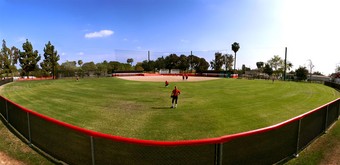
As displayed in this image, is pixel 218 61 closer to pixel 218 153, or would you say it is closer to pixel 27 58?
pixel 27 58

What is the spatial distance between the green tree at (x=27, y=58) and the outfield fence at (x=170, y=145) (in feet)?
240

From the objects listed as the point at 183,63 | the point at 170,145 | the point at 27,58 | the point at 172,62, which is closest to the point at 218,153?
the point at 170,145

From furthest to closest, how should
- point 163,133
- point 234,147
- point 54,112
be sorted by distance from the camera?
1. point 54,112
2. point 163,133
3. point 234,147

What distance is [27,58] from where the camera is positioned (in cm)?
6675

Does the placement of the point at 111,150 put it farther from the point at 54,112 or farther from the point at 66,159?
the point at 54,112

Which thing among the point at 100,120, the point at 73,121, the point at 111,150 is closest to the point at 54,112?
the point at 73,121

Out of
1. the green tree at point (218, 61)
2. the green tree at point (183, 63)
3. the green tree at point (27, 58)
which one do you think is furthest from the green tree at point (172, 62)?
the green tree at point (27, 58)

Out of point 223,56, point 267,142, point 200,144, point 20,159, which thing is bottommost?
point 20,159

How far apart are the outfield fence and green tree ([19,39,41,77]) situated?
73241 millimetres

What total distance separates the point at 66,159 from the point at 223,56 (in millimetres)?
140768

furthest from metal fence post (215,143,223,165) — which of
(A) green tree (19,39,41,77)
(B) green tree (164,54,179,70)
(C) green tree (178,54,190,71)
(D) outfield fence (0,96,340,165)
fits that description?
(B) green tree (164,54,179,70)

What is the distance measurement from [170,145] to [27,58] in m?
80.0

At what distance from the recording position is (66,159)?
626 centimetres

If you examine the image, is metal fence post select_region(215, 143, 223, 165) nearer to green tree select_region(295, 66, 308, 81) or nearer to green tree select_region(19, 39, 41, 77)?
green tree select_region(295, 66, 308, 81)
